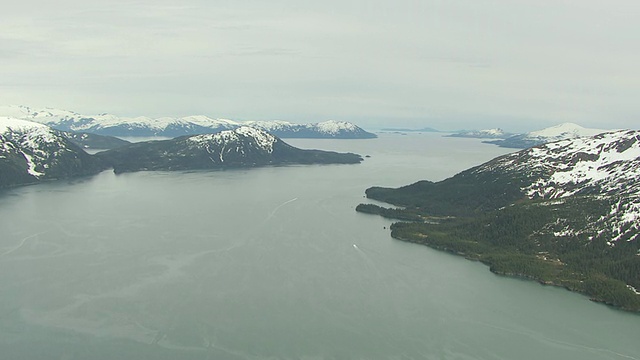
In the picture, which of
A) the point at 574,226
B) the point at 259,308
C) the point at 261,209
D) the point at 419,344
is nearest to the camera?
the point at 419,344

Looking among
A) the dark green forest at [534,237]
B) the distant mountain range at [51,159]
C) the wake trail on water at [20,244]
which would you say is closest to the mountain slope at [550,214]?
the dark green forest at [534,237]

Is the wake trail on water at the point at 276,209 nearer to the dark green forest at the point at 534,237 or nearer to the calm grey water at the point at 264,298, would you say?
the calm grey water at the point at 264,298

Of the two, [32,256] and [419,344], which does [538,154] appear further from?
[32,256]

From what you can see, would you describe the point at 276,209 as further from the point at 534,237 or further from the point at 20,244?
the point at 534,237

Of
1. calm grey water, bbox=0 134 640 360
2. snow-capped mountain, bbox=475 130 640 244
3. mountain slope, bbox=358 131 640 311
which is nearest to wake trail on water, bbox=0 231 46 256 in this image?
calm grey water, bbox=0 134 640 360

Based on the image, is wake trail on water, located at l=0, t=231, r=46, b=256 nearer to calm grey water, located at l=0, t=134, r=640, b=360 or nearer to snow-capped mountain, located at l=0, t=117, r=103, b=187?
calm grey water, located at l=0, t=134, r=640, b=360

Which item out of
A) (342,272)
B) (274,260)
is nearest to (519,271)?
(342,272)
